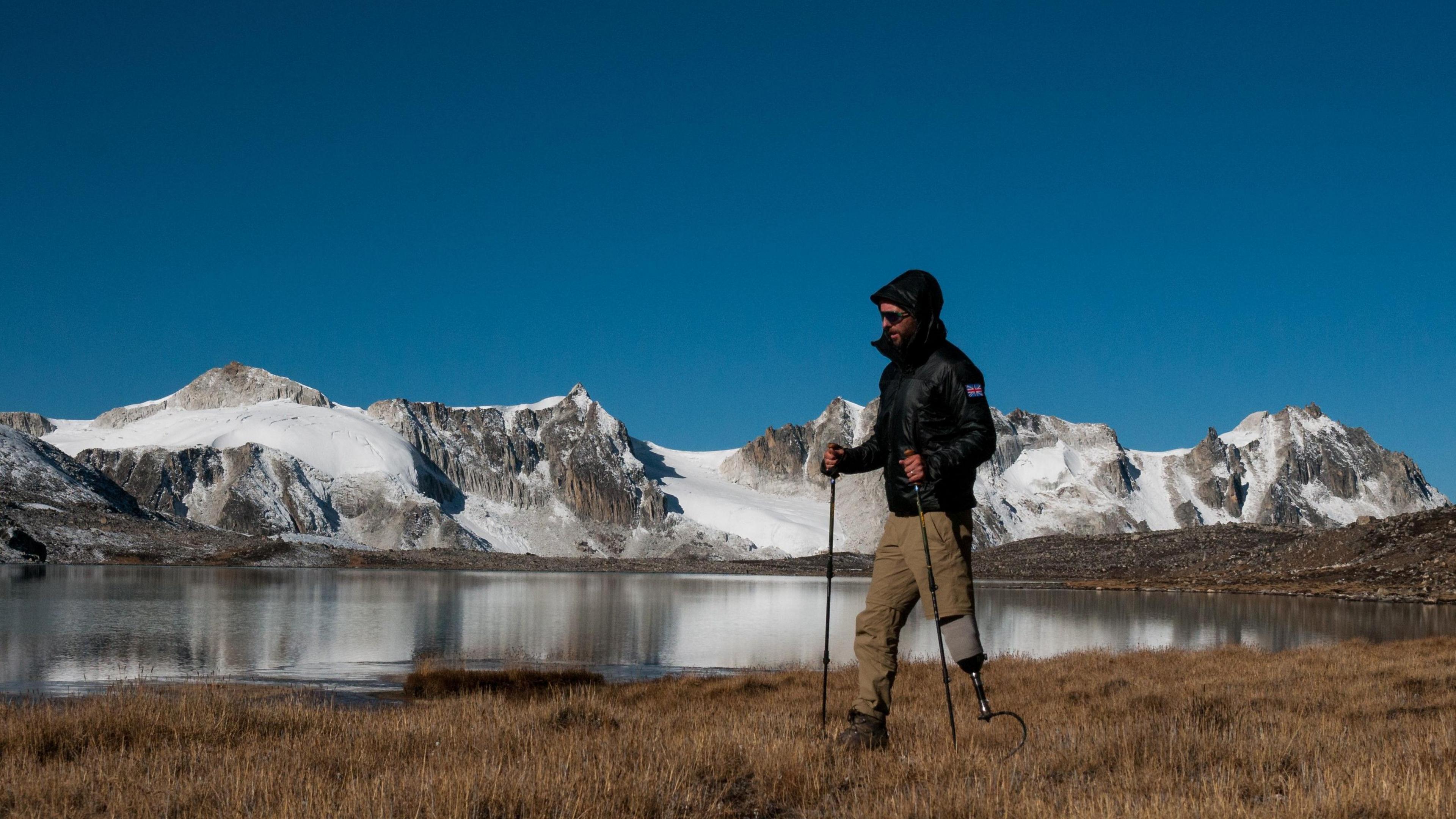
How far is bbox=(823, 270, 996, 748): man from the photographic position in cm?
604

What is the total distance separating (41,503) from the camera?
12256 cm

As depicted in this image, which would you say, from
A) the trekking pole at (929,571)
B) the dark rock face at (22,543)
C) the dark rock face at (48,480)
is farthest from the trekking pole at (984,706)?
the dark rock face at (48,480)

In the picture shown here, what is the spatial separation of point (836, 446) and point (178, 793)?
3.97m

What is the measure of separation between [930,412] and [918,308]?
2.13ft

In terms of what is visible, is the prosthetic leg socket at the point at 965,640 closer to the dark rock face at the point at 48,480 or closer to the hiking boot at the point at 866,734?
the hiking boot at the point at 866,734

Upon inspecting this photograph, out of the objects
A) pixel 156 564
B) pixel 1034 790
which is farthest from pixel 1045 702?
pixel 156 564

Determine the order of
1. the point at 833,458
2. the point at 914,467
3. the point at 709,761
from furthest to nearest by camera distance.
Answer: the point at 833,458
the point at 914,467
the point at 709,761

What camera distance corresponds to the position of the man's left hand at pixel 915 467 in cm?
595

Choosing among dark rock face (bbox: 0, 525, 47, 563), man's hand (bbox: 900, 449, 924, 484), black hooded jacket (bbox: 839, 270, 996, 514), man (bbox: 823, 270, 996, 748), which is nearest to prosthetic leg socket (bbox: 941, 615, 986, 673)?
man (bbox: 823, 270, 996, 748)

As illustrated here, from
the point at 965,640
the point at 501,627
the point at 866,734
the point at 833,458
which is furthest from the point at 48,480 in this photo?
the point at 965,640

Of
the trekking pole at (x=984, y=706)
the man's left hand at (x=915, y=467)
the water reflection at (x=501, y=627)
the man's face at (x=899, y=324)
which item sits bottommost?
the water reflection at (x=501, y=627)

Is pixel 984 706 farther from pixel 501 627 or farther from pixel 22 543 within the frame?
pixel 22 543

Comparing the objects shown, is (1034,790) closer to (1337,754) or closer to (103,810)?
(1337,754)

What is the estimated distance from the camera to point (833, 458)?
6758 mm
